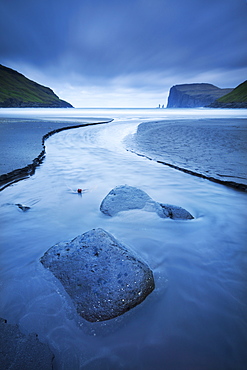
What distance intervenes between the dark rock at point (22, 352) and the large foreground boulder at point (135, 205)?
2715 mm

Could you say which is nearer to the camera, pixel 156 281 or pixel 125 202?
pixel 156 281

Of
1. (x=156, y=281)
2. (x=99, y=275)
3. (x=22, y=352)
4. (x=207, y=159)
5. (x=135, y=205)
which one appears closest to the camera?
(x=22, y=352)

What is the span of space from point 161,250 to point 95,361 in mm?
1856

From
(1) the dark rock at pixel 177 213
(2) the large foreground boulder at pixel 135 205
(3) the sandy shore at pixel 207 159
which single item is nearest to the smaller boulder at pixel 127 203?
(2) the large foreground boulder at pixel 135 205

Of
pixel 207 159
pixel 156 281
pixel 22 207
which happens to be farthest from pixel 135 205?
pixel 207 159

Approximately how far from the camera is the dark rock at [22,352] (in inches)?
58.3

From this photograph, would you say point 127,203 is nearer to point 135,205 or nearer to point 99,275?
point 135,205

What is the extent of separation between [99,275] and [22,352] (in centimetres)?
97

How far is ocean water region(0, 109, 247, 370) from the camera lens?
178 cm

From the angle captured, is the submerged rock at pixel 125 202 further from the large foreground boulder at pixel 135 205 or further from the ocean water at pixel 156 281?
the ocean water at pixel 156 281

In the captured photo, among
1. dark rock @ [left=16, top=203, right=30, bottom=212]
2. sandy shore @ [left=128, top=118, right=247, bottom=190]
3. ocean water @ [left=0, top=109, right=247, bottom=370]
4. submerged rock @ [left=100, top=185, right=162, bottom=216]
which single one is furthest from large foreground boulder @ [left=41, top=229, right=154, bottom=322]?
sandy shore @ [left=128, top=118, right=247, bottom=190]

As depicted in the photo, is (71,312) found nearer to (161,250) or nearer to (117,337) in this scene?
(117,337)

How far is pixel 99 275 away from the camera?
7.60 feet

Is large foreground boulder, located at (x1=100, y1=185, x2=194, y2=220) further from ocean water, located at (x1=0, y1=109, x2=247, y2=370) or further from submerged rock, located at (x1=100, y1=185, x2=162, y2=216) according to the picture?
ocean water, located at (x1=0, y1=109, x2=247, y2=370)
